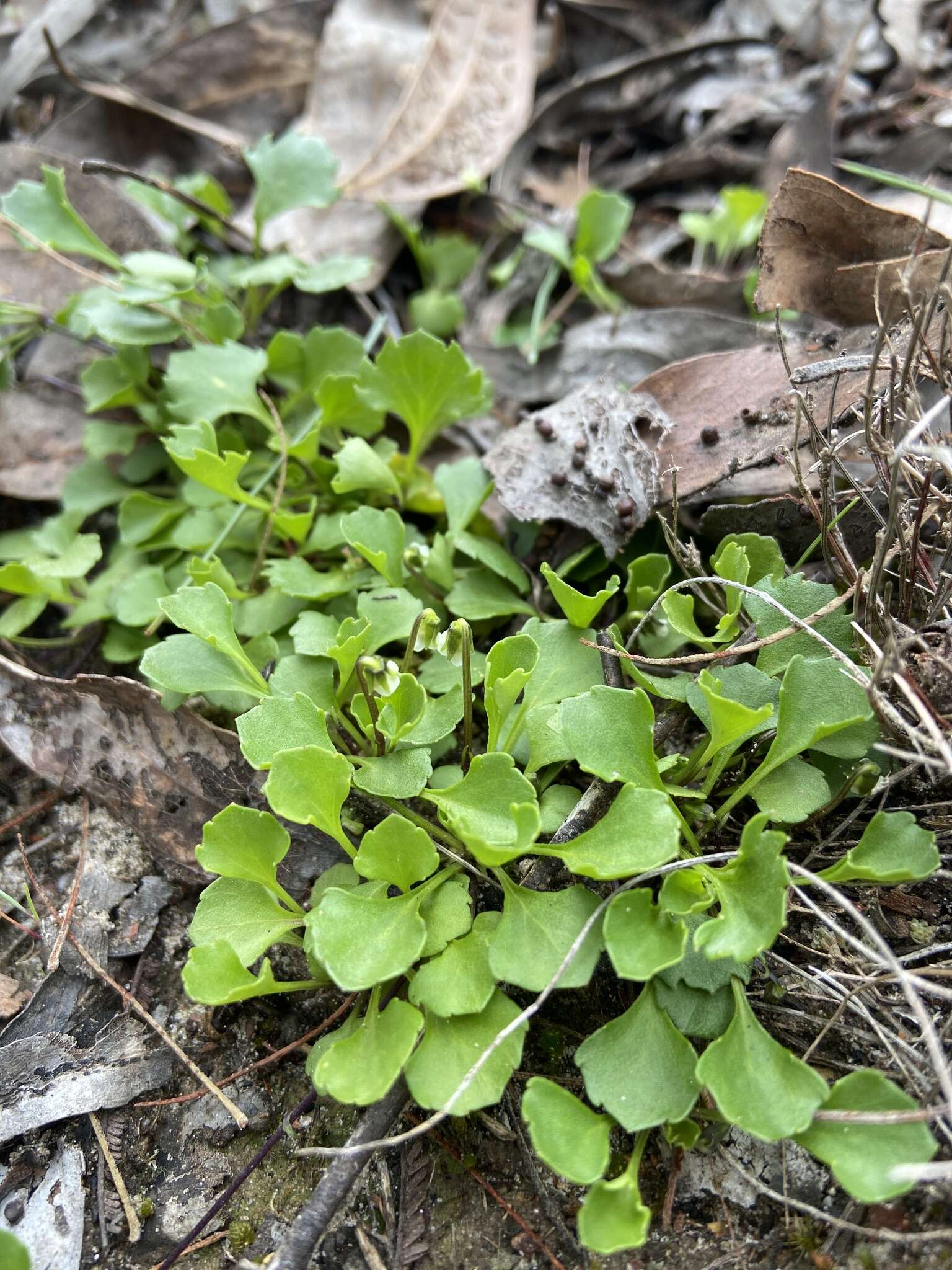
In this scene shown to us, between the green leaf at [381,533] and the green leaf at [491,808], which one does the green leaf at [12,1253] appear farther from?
the green leaf at [381,533]

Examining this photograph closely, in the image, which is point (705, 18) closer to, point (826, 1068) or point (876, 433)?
point (876, 433)

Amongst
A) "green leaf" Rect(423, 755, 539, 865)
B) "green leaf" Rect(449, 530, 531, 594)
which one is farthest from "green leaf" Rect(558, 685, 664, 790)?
"green leaf" Rect(449, 530, 531, 594)

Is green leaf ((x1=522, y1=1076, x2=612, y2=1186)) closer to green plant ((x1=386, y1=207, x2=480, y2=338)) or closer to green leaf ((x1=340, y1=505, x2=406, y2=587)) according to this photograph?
green leaf ((x1=340, y1=505, x2=406, y2=587))

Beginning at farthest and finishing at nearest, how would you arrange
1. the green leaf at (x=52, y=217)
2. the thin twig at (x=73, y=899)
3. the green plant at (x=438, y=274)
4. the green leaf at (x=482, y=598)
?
the green plant at (x=438, y=274) → the green leaf at (x=52, y=217) → the green leaf at (x=482, y=598) → the thin twig at (x=73, y=899)

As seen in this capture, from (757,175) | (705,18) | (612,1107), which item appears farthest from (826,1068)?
(705,18)

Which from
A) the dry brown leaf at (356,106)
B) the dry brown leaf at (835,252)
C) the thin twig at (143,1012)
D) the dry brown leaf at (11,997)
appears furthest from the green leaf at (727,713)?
the dry brown leaf at (356,106)

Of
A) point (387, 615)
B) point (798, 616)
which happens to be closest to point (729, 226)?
point (798, 616)

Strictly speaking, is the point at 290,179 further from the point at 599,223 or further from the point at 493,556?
the point at 493,556
